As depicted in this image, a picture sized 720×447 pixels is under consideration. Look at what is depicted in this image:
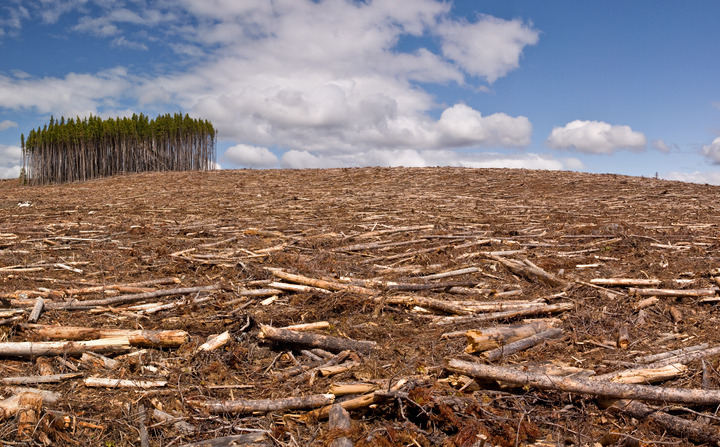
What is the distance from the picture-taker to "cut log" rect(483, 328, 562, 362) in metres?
5.12

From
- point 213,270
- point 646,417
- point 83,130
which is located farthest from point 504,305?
point 83,130

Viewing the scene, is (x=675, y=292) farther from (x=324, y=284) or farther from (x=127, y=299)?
(x=127, y=299)

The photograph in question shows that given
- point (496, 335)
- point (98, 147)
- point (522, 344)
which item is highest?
point (98, 147)

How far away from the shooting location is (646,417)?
412 centimetres

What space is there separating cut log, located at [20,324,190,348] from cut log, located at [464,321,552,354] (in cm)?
343

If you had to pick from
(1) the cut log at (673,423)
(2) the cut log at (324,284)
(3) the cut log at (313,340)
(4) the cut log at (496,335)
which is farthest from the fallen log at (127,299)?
(1) the cut log at (673,423)

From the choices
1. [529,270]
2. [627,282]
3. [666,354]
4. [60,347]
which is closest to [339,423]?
[60,347]

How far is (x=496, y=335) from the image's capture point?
5.36 meters

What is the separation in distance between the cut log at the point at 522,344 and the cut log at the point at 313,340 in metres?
1.38

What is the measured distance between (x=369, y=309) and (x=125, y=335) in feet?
10.3

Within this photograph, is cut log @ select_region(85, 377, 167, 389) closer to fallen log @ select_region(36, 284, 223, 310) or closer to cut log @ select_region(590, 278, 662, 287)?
fallen log @ select_region(36, 284, 223, 310)

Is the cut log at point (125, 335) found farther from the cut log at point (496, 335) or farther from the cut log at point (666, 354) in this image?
the cut log at point (666, 354)

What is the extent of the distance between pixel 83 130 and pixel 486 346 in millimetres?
55137

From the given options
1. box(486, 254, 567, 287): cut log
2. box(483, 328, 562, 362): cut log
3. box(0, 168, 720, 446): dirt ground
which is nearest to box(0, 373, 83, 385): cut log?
box(0, 168, 720, 446): dirt ground
